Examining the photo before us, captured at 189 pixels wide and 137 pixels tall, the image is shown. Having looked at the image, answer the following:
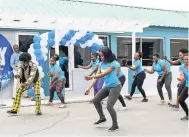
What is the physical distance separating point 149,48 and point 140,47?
607mm

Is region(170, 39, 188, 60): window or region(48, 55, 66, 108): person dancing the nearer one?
region(48, 55, 66, 108): person dancing

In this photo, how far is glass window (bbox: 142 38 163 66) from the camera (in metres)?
14.3

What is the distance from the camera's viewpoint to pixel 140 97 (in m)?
11.2

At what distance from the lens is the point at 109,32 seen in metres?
12.7

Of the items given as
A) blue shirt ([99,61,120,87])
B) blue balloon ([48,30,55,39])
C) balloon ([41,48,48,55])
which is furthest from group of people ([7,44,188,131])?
blue balloon ([48,30,55,39])

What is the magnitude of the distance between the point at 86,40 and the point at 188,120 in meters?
4.66

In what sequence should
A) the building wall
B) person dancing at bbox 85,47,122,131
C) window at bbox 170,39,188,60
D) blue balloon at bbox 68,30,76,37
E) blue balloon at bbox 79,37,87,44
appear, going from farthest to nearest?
window at bbox 170,39,188,60 < the building wall < blue balloon at bbox 79,37,87,44 < blue balloon at bbox 68,30,76,37 < person dancing at bbox 85,47,122,131

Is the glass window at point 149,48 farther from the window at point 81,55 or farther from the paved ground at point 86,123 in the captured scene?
the paved ground at point 86,123

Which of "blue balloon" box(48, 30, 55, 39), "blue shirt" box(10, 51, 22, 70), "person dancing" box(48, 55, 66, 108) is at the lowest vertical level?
"person dancing" box(48, 55, 66, 108)

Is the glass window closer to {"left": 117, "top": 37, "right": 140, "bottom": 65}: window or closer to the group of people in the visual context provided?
{"left": 117, "top": 37, "right": 140, "bottom": 65}: window

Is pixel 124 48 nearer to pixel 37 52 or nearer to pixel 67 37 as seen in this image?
pixel 67 37

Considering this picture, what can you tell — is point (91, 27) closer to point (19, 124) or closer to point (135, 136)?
point (19, 124)

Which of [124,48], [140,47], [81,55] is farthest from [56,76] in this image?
[140,47]

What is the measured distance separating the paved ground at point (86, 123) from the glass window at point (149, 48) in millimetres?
5650
